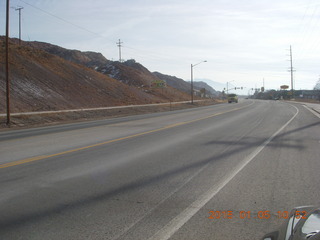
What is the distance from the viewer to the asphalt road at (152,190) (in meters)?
4.41

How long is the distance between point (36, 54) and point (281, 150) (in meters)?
49.7

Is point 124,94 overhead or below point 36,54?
below

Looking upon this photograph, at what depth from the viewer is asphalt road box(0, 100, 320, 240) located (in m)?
4.41

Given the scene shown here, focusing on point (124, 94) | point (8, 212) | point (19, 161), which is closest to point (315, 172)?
point (8, 212)

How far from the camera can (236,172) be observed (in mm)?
7559

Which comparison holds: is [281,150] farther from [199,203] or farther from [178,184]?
[199,203]

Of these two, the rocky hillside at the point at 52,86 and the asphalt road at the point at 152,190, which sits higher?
the rocky hillside at the point at 52,86

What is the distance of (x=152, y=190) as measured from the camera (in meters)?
6.11

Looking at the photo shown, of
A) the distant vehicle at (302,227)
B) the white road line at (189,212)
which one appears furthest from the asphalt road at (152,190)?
the distant vehicle at (302,227)

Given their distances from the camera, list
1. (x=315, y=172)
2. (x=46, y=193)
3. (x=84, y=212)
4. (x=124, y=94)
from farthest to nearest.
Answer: (x=124, y=94) → (x=315, y=172) → (x=46, y=193) → (x=84, y=212)

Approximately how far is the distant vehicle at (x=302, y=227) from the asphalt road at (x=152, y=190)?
1145mm
